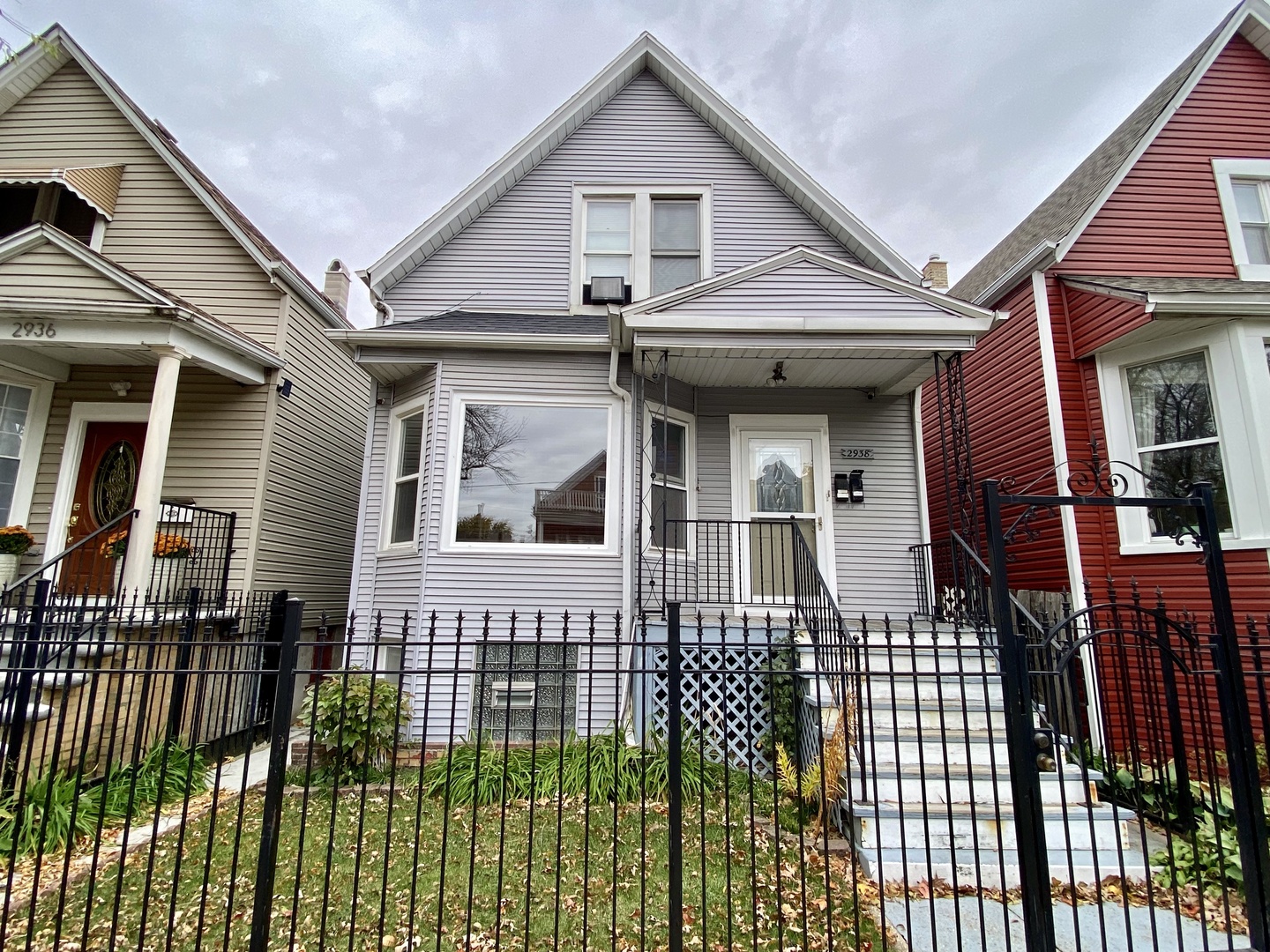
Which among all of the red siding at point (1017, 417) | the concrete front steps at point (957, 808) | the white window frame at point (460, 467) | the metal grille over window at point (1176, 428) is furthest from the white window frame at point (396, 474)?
the metal grille over window at point (1176, 428)

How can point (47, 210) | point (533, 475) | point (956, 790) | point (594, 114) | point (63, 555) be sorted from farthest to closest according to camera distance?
point (594, 114), point (47, 210), point (533, 475), point (63, 555), point (956, 790)

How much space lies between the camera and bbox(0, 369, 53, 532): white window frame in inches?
306

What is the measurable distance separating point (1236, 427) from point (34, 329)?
12.5m

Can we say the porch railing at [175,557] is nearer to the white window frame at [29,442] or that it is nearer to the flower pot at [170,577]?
the flower pot at [170,577]

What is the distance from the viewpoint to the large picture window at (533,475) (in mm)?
7125

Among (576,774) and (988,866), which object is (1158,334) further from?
(576,774)

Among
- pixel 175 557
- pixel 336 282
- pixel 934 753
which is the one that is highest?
pixel 336 282

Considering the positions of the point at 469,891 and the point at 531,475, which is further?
the point at 531,475

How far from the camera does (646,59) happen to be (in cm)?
884

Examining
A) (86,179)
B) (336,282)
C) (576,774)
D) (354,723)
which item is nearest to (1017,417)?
(576,774)

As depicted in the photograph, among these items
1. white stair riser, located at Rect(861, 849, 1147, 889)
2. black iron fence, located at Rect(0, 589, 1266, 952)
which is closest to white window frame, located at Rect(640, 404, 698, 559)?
black iron fence, located at Rect(0, 589, 1266, 952)

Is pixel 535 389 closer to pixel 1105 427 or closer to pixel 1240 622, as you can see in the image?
pixel 1105 427

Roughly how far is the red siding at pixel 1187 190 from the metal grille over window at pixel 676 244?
4515 millimetres

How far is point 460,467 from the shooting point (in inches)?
286
